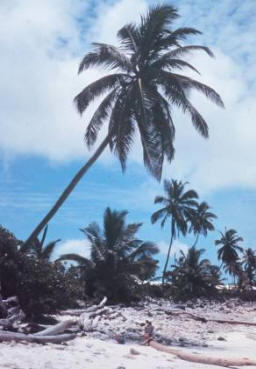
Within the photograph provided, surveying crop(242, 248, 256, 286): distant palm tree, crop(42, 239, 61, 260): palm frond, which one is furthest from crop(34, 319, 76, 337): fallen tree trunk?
crop(242, 248, 256, 286): distant palm tree

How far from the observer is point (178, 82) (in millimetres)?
18875

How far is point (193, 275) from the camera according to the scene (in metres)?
36.4

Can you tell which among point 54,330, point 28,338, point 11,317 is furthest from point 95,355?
point 11,317

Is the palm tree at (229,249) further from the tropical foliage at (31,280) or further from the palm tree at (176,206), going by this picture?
the tropical foliage at (31,280)

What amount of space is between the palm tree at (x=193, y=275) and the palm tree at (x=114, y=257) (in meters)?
7.15

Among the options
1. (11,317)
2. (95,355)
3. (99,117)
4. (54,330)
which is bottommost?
(95,355)

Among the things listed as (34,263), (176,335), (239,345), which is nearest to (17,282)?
(34,263)

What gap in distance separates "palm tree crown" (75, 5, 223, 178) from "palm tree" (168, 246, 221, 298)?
61.6 feet

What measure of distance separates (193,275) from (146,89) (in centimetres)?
2105

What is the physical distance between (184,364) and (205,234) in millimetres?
37255

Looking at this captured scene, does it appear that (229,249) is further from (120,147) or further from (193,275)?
(120,147)

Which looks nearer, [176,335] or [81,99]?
[176,335]

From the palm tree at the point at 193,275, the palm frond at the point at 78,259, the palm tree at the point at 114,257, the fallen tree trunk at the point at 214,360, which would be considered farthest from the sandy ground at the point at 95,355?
the palm tree at the point at 193,275

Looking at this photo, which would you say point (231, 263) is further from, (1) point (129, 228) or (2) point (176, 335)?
(2) point (176, 335)
